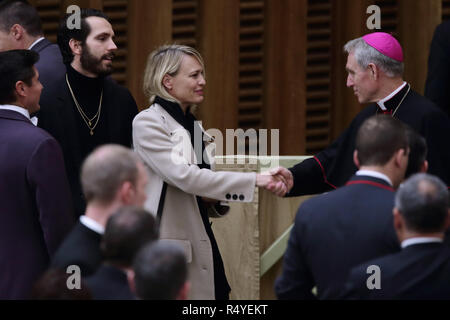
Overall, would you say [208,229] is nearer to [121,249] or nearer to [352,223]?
[352,223]

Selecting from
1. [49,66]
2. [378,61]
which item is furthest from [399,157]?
[49,66]

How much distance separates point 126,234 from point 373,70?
2.51m

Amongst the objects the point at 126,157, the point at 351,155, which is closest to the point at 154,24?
the point at 351,155

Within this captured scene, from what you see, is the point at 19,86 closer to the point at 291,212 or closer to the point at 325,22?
the point at 291,212

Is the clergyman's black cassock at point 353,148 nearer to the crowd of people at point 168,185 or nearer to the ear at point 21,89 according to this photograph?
the crowd of people at point 168,185

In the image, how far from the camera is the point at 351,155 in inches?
219

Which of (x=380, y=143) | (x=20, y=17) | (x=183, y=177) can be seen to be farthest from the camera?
(x=20, y=17)

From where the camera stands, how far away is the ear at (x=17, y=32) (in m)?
6.23

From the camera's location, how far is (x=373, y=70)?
213 inches

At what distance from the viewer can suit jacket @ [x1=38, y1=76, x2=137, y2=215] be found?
17.9ft

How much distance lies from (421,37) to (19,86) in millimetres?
3763

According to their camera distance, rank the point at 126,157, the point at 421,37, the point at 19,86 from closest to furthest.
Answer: the point at 126,157, the point at 19,86, the point at 421,37

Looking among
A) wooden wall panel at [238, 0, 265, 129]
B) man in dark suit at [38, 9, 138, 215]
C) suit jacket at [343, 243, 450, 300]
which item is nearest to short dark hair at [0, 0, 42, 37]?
man in dark suit at [38, 9, 138, 215]

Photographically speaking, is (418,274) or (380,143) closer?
(418,274)
